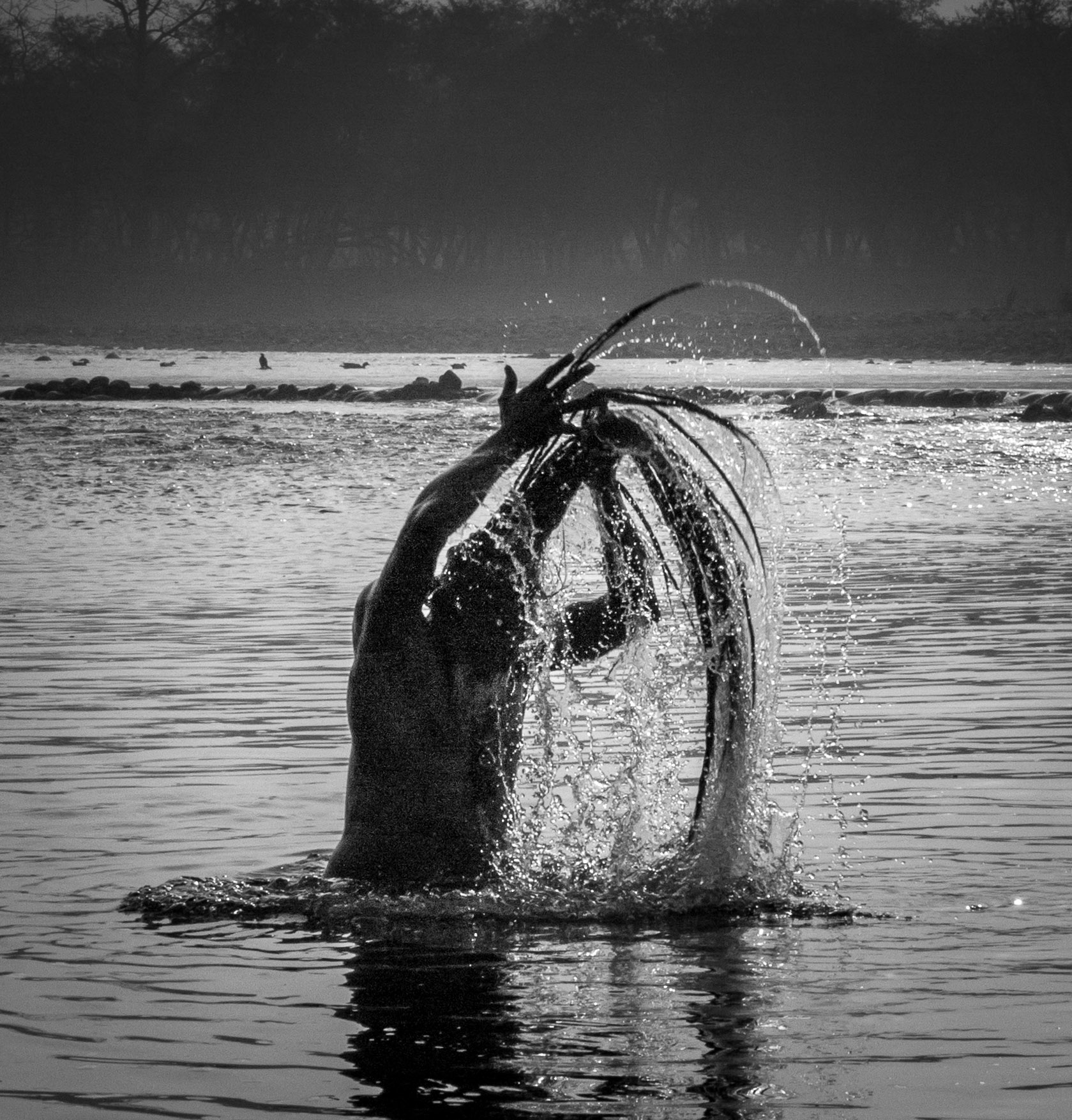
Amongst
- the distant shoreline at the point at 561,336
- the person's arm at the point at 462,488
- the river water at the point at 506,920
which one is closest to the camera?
the river water at the point at 506,920

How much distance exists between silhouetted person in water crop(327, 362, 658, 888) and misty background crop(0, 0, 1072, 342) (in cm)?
6813

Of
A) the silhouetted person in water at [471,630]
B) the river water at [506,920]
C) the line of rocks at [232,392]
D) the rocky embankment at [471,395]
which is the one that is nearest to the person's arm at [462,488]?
the silhouetted person in water at [471,630]

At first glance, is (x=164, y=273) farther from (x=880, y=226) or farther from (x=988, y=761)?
(x=988, y=761)

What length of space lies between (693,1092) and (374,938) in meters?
1.29

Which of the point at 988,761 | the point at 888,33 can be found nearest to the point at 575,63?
the point at 888,33

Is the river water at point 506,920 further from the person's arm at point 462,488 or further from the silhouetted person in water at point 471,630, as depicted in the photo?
the person's arm at point 462,488

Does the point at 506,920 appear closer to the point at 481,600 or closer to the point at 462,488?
the point at 481,600

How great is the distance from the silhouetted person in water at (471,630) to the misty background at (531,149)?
6813 centimetres

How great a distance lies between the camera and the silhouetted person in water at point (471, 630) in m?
4.84

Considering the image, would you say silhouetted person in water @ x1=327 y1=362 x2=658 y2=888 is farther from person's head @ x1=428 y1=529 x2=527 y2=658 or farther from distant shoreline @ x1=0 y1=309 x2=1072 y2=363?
distant shoreline @ x1=0 y1=309 x2=1072 y2=363

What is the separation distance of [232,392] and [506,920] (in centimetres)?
2922

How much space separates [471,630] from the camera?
4957 millimetres

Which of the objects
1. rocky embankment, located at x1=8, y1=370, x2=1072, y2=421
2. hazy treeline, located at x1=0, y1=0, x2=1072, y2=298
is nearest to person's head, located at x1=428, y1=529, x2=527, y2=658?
rocky embankment, located at x1=8, y1=370, x2=1072, y2=421

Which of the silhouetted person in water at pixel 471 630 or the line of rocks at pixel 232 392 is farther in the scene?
the line of rocks at pixel 232 392
